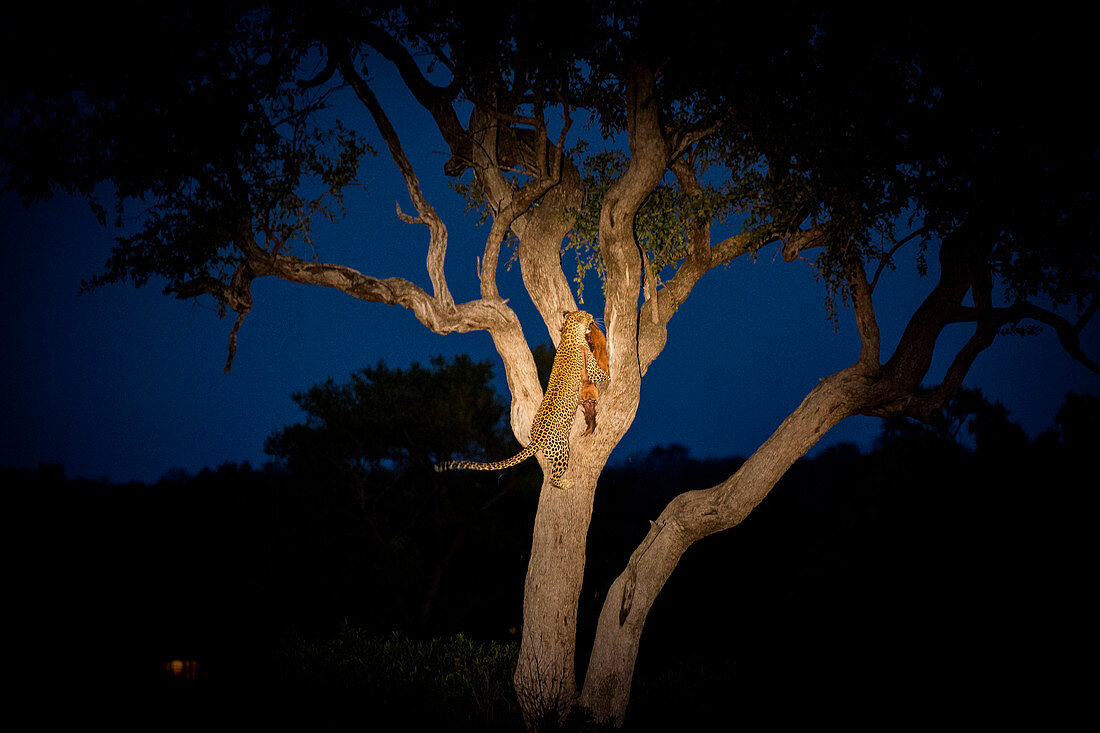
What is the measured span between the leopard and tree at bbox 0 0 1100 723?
0.95 feet

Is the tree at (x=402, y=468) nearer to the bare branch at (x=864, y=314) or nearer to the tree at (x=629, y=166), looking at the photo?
the tree at (x=629, y=166)

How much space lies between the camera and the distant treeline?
10.1m

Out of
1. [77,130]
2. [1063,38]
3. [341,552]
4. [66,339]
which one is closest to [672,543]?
[1063,38]

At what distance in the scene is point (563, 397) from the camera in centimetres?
518

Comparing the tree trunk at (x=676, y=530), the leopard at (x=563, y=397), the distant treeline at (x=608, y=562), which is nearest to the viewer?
the leopard at (x=563, y=397)

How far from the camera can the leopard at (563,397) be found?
16.8 feet

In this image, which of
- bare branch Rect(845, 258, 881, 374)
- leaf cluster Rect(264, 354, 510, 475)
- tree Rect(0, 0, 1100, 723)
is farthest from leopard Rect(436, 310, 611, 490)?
leaf cluster Rect(264, 354, 510, 475)

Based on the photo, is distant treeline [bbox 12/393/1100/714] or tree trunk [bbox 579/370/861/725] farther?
distant treeline [bbox 12/393/1100/714]

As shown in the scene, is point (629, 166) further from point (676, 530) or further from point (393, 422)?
point (393, 422)

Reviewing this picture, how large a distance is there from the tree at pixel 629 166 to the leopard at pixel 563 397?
0.95 ft

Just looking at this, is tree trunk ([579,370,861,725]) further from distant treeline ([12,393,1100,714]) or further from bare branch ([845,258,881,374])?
distant treeline ([12,393,1100,714])

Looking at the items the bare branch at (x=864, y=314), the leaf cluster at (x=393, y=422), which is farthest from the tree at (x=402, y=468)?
the bare branch at (x=864, y=314)

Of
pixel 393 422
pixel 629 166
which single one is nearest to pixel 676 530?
pixel 629 166

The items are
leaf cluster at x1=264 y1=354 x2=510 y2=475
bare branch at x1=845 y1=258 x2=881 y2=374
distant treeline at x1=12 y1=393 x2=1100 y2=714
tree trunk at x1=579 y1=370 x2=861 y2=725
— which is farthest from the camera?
leaf cluster at x1=264 y1=354 x2=510 y2=475
